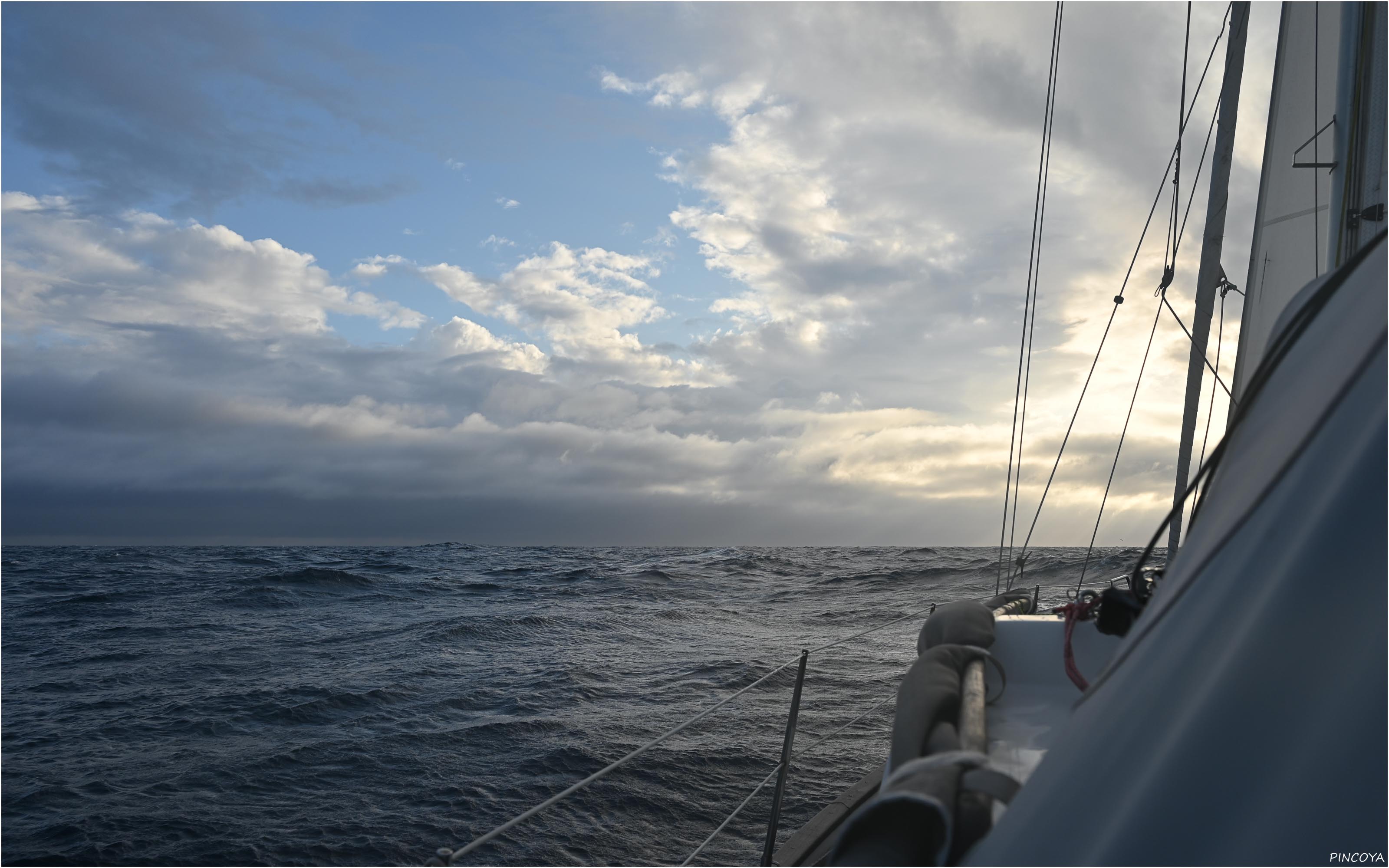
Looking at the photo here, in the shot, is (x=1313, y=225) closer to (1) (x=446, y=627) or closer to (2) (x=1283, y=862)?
(2) (x=1283, y=862)

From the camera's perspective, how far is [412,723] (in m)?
9.88

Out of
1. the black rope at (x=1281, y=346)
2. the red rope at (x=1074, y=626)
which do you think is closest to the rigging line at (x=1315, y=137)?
the red rope at (x=1074, y=626)

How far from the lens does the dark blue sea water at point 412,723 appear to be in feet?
22.3

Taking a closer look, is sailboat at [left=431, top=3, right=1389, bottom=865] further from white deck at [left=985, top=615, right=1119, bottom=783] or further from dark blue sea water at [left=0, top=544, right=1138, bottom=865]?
dark blue sea water at [left=0, top=544, right=1138, bottom=865]

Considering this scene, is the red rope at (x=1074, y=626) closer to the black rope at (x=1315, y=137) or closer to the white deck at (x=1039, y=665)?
the white deck at (x=1039, y=665)

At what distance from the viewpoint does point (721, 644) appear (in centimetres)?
1495

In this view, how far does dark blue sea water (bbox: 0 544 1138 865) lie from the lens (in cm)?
679

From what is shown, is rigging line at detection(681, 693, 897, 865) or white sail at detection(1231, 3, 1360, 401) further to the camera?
white sail at detection(1231, 3, 1360, 401)

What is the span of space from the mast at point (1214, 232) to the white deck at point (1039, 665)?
125 inches

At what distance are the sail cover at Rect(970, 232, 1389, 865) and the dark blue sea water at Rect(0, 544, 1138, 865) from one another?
85.7 inches

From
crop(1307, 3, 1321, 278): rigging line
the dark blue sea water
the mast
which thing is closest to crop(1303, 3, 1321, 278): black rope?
crop(1307, 3, 1321, 278): rigging line

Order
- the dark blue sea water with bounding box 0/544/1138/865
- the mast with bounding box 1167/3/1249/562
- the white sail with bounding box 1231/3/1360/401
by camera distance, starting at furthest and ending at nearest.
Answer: the dark blue sea water with bounding box 0/544/1138/865, the mast with bounding box 1167/3/1249/562, the white sail with bounding box 1231/3/1360/401

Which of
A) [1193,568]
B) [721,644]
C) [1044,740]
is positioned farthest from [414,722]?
[1193,568]

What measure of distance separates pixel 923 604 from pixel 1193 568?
20.7 metres
